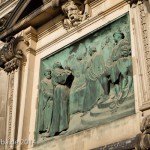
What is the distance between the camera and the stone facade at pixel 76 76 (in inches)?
239

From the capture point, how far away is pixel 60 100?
7328mm

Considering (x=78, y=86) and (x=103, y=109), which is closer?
(x=103, y=109)

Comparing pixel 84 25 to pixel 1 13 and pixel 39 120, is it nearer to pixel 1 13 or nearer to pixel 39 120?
pixel 39 120

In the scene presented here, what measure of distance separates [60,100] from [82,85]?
59 cm

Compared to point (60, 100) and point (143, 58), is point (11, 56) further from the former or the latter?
point (143, 58)

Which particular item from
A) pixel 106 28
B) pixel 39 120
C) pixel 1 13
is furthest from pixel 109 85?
pixel 1 13

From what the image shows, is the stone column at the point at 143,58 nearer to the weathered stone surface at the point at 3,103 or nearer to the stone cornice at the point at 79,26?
the stone cornice at the point at 79,26

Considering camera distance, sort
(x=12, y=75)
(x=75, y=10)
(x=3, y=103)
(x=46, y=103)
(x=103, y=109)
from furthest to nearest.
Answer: (x=3, y=103), (x=12, y=75), (x=75, y=10), (x=46, y=103), (x=103, y=109)

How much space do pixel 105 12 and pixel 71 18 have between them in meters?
0.85

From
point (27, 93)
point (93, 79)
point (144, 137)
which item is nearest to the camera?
point (144, 137)

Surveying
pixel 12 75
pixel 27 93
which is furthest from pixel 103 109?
pixel 12 75

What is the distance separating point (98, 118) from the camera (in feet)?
21.2

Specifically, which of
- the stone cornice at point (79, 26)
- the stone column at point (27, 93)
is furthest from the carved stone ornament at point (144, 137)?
→ the stone column at point (27, 93)

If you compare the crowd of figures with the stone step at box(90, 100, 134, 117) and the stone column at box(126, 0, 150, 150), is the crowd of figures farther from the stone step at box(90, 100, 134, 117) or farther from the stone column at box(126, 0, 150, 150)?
the stone column at box(126, 0, 150, 150)
